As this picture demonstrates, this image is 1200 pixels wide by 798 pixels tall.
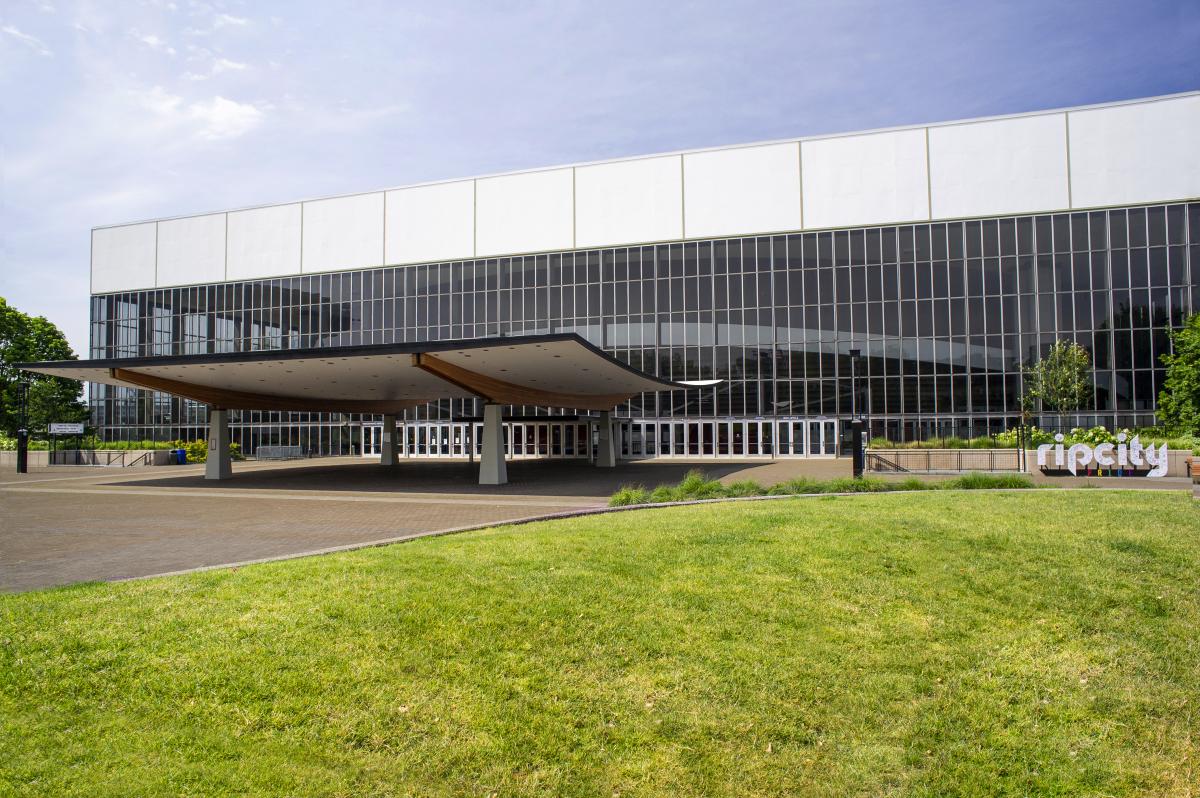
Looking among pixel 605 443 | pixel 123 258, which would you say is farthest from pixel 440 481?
pixel 123 258

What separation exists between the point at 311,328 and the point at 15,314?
2307 centimetres

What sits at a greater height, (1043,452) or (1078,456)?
(1043,452)

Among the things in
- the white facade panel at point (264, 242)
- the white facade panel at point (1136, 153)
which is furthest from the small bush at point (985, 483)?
the white facade panel at point (264, 242)

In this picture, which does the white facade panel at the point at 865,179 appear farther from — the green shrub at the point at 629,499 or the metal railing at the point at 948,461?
the green shrub at the point at 629,499

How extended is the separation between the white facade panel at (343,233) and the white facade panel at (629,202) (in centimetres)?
1546

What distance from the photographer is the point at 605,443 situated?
38031mm

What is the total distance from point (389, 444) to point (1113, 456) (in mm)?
33383

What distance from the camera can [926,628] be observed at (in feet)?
23.8

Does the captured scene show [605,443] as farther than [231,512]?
Yes

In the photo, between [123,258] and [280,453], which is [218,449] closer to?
[280,453]

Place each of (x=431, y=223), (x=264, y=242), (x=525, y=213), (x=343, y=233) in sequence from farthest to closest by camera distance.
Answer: (x=264, y=242) → (x=343, y=233) → (x=431, y=223) → (x=525, y=213)

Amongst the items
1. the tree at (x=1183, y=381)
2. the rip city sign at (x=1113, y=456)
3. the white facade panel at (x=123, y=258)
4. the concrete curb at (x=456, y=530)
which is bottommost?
the concrete curb at (x=456, y=530)

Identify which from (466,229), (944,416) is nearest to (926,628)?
(944,416)

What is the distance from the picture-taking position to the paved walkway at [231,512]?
10.8m
